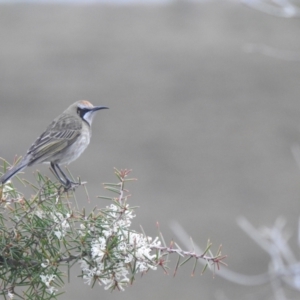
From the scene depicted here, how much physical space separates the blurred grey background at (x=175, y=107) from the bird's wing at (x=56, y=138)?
8.87 metres

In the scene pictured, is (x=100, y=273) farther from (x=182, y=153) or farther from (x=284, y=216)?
(x=182, y=153)

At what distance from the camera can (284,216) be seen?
19.1 m

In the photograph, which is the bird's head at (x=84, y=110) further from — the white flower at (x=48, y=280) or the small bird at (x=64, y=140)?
the white flower at (x=48, y=280)

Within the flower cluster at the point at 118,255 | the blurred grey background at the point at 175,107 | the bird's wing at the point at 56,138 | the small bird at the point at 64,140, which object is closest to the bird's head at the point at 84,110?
the small bird at the point at 64,140

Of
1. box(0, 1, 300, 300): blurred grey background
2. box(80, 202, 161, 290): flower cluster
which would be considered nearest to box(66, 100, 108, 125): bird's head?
box(80, 202, 161, 290): flower cluster

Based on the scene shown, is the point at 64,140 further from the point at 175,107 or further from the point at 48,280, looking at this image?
the point at 175,107

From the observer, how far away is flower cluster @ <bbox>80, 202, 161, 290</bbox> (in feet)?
12.0

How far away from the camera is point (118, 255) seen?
3.69 metres

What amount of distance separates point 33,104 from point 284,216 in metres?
9.66

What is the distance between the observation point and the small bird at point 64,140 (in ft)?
21.9

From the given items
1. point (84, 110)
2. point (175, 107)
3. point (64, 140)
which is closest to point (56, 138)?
point (64, 140)

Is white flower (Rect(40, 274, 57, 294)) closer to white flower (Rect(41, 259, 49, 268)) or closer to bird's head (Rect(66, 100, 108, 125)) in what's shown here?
white flower (Rect(41, 259, 49, 268))

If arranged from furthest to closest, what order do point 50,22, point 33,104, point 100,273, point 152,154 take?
point 50,22
point 33,104
point 152,154
point 100,273

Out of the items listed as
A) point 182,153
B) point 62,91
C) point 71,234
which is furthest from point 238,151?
point 71,234
